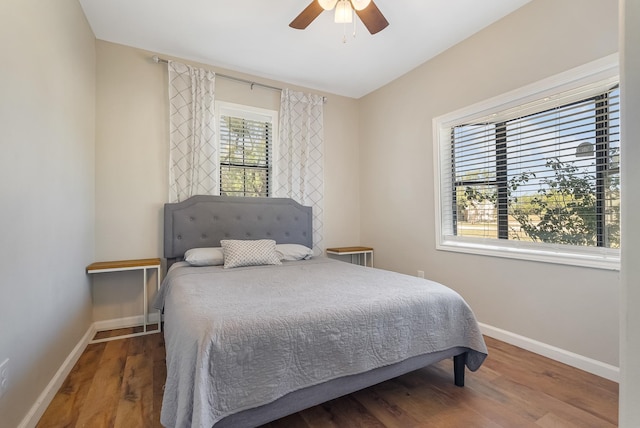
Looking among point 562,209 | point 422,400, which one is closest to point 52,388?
point 422,400

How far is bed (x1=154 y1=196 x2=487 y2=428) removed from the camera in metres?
1.28

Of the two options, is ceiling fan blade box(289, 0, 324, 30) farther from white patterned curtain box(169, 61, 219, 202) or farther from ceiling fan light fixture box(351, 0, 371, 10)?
white patterned curtain box(169, 61, 219, 202)

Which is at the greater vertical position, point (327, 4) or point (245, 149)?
point (327, 4)

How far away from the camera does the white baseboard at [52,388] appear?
5.18 feet

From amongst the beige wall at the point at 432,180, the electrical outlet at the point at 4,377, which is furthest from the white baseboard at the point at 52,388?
the beige wall at the point at 432,180

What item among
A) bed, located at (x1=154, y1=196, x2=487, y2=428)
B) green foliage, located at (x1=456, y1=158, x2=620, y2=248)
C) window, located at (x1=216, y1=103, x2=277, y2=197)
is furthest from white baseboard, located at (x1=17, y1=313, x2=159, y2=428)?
green foliage, located at (x1=456, y1=158, x2=620, y2=248)

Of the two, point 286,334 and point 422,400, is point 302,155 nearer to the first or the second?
point 286,334

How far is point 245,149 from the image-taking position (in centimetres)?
369

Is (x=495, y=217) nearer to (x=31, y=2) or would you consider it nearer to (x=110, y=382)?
(x=110, y=382)

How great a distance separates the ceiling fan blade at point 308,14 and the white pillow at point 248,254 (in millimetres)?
1988

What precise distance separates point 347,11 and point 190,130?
2026mm

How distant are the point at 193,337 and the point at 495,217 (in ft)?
8.90

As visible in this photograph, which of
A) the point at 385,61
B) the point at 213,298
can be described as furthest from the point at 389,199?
the point at 213,298

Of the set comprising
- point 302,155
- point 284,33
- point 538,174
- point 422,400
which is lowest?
point 422,400
